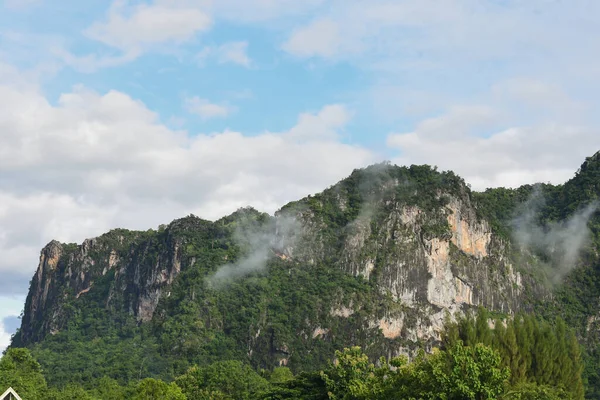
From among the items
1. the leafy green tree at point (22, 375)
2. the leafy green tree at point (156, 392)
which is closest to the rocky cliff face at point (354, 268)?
the leafy green tree at point (22, 375)

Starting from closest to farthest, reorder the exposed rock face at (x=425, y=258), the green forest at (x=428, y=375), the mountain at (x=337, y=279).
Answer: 1. the green forest at (x=428, y=375)
2. the mountain at (x=337, y=279)
3. the exposed rock face at (x=425, y=258)

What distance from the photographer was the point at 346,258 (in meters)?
156

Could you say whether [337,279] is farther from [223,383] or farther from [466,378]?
[466,378]

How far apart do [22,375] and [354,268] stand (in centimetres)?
7876

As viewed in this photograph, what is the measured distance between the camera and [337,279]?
152500 millimetres

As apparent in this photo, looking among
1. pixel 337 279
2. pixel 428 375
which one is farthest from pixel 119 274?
pixel 428 375

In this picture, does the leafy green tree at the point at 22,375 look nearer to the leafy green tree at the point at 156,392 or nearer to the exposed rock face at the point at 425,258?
the leafy green tree at the point at 156,392

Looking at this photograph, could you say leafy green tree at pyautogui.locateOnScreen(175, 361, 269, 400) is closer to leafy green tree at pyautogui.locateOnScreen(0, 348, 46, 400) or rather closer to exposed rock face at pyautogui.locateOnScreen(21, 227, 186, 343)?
leafy green tree at pyautogui.locateOnScreen(0, 348, 46, 400)

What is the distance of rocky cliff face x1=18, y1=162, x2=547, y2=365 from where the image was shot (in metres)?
143

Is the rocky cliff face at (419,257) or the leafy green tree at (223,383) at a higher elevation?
the rocky cliff face at (419,257)

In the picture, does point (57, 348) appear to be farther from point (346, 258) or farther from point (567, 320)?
point (567, 320)

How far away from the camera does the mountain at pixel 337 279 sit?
141250 mm

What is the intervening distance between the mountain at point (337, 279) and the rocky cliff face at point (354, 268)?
10.0 inches

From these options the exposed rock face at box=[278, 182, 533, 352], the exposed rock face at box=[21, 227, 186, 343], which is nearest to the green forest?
the exposed rock face at box=[278, 182, 533, 352]
